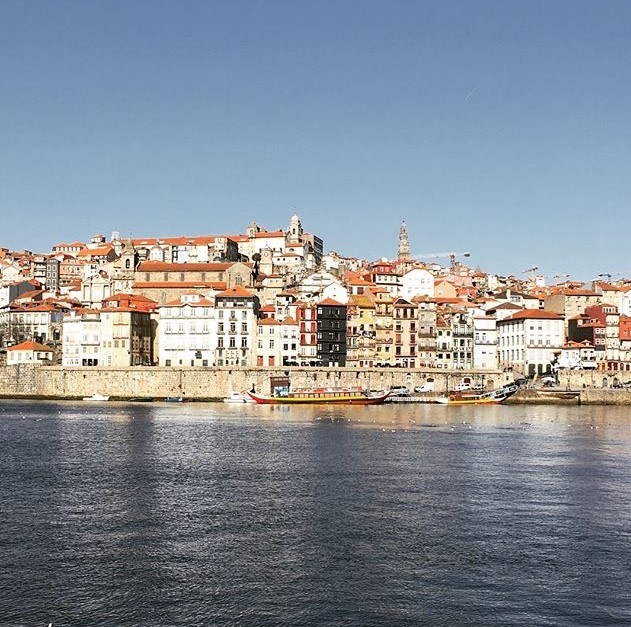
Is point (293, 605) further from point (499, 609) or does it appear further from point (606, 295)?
point (606, 295)

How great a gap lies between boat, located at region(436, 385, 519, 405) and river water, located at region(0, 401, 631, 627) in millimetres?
39550

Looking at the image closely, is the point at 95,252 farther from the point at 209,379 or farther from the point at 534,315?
the point at 534,315

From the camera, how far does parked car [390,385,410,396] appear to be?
97.8 m

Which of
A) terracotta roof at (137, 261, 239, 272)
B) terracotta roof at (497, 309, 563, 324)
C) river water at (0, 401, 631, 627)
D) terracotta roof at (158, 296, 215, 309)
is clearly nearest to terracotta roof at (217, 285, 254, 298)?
terracotta roof at (158, 296, 215, 309)

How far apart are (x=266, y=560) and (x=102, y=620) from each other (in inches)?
233

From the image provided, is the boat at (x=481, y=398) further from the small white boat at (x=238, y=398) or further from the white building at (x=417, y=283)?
the white building at (x=417, y=283)

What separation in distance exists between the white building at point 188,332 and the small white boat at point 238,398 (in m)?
6.25

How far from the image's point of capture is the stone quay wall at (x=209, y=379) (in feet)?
321

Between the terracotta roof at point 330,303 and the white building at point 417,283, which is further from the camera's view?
the white building at point 417,283

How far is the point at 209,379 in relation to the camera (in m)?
98.0

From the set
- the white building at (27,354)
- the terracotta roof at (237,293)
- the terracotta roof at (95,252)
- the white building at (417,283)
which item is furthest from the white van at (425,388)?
the terracotta roof at (95,252)

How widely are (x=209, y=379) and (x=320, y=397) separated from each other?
11.6 m

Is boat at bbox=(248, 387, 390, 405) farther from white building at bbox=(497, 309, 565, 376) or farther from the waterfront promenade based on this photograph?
white building at bbox=(497, 309, 565, 376)

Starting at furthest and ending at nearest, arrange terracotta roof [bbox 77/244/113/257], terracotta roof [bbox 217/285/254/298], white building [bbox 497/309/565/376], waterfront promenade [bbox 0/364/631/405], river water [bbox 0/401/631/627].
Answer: terracotta roof [bbox 77/244/113/257] < white building [bbox 497/309/565/376] < terracotta roof [bbox 217/285/254/298] < waterfront promenade [bbox 0/364/631/405] < river water [bbox 0/401/631/627]
